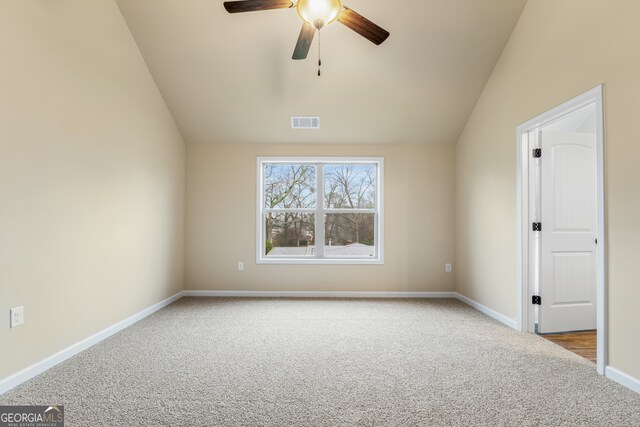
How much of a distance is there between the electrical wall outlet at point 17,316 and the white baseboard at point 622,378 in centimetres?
382

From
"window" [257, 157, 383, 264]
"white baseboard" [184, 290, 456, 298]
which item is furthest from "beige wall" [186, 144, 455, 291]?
"window" [257, 157, 383, 264]

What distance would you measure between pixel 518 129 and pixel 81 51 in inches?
150

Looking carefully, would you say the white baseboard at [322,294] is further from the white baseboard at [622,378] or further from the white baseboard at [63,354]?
the white baseboard at [622,378]

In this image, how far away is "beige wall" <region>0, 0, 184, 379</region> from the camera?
2.16 metres

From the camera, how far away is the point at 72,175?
263 cm

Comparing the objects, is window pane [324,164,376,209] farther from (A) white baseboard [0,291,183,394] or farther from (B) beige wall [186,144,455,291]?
(A) white baseboard [0,291,183,394]

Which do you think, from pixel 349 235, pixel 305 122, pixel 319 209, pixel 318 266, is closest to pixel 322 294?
pixel 318 266

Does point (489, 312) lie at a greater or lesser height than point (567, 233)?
lesser

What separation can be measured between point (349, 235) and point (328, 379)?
9.20ft

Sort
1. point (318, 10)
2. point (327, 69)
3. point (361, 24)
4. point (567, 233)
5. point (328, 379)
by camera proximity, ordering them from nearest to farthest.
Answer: point (318, 10) → point (328, 379) → point (361, 24) → point (567, 233) → point (327, 69)

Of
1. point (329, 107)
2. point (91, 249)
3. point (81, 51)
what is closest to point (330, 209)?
point (329, 107)

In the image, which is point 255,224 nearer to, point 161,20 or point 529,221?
point 161,20

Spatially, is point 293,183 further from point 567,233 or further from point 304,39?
point 567,233

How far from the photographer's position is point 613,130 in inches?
88.8
